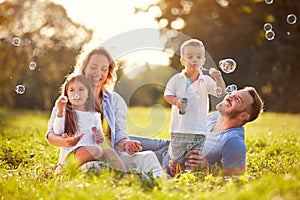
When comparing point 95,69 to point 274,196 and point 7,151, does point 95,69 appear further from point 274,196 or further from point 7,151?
point 274,196

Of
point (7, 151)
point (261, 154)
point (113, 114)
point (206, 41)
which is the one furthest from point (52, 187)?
point (206, 41)

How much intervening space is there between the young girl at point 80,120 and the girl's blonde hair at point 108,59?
0.13 metres

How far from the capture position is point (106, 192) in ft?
9.61

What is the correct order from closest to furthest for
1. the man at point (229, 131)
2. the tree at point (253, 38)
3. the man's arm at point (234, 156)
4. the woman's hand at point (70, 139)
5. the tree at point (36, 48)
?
1. the woman's hand at point (70, 139)
2. the man's arm at point (234, 156)
3. the man at point (229, 131)
4. the tree at point (36, 48)
5. the tree at point (253, 38)

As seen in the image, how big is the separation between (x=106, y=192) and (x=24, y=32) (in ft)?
50.5

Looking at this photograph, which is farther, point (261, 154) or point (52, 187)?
point (261, 154)

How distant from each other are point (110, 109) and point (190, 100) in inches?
23.1

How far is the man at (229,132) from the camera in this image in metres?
4.04

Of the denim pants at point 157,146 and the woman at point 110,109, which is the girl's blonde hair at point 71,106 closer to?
the woman at point 110,109

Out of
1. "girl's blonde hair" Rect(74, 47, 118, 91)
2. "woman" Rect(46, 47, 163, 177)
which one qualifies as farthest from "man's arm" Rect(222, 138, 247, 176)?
"girl's blonde hair" Rect(74, 47, 118, 91)

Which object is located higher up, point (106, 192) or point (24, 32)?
point (24, 32)

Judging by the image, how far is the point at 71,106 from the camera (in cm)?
403

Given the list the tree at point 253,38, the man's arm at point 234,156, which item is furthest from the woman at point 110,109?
the tree at point 253,38

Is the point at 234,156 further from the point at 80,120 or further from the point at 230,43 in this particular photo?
the point at 230,43
